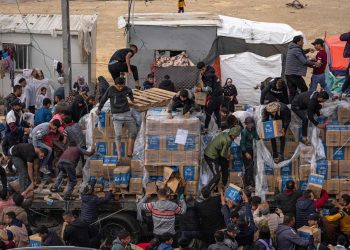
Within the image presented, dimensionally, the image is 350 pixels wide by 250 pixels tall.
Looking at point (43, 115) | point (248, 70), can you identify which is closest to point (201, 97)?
point (43, 115)

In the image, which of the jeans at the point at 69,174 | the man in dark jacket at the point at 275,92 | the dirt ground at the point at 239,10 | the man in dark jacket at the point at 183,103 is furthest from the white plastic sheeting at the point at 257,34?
the dirt ground at the point at 239,10

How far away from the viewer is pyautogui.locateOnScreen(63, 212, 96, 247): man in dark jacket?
44.1 ft

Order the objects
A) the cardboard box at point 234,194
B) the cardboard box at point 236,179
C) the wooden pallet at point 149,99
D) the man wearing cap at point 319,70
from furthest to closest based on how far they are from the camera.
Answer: the man wearing cap at point 319,70 < the wooden pallet at point 149,99 < the cardboard box at point 236,179 < the cardboard box at point 234,194

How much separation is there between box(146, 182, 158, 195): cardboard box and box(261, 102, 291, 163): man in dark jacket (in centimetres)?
242

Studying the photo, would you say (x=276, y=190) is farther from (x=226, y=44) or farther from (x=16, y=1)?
(x=16, y=1)

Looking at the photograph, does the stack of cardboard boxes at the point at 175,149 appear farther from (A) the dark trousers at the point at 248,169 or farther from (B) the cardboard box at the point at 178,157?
(A) the dark trousers at the point at 248,169

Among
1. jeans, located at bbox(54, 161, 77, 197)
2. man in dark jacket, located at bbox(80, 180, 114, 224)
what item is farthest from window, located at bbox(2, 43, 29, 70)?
man in dark jacket, located at bbox(80, 180, 114, 224)

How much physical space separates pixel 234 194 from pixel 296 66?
363cm

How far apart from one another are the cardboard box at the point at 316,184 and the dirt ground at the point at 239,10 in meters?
23.6

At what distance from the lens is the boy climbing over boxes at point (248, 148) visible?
50.1ft

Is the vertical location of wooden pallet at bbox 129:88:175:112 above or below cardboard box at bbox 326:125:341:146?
above

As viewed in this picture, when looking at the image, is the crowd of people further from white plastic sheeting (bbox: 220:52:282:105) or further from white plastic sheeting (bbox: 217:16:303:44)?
white plastic sheeting (bbox: 217:16:303:44)

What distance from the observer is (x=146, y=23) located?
77.9 feet

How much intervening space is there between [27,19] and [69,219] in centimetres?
1355
